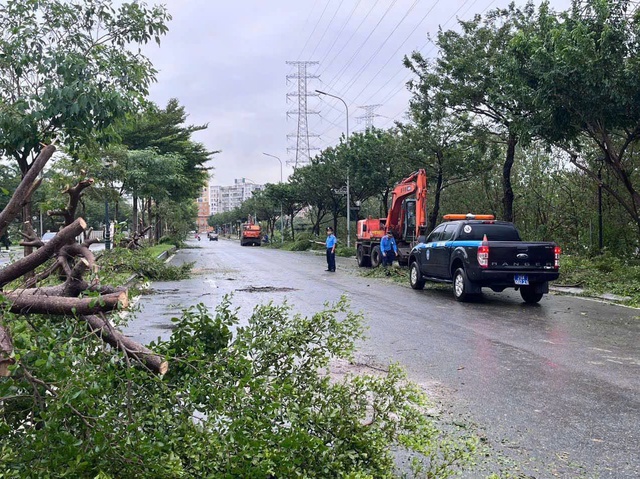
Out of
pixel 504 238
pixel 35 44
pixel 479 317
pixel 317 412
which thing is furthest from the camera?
pixel 504 238

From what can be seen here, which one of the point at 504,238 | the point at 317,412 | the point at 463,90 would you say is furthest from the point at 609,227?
the point at 317,412

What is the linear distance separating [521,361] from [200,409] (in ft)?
17.4

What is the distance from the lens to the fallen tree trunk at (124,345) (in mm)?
2982

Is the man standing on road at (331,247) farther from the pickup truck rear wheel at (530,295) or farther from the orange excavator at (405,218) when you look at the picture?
the pickup truck rear wheel at (530,295)

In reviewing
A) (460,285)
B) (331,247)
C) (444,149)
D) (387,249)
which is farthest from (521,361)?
(444,149)

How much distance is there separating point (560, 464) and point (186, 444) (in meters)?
2.59

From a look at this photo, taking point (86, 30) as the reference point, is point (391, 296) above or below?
below

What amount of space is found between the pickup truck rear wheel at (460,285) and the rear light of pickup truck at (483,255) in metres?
0.62

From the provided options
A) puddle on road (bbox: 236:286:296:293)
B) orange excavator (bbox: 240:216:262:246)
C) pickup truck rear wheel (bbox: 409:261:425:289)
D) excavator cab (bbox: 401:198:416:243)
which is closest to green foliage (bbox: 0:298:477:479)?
puddle on road (bbox: 236:286:296:293)

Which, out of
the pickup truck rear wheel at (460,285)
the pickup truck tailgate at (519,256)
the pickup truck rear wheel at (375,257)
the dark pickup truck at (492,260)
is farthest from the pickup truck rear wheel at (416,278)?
the pickup truck rear wheel at (375,257)

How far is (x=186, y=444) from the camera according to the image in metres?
2.87

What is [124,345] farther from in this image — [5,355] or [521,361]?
[521,361]

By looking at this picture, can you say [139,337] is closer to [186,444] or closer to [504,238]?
[186,444]

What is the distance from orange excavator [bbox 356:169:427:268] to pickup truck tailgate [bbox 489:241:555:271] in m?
7.73
